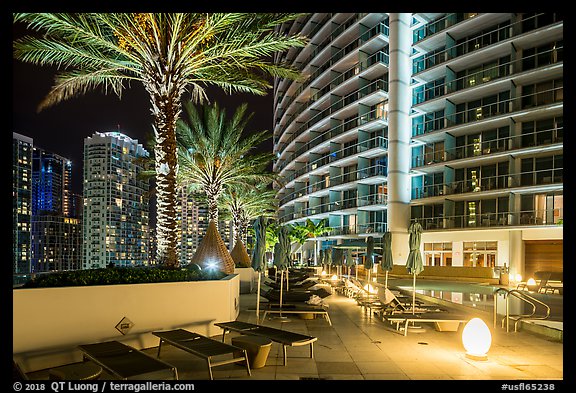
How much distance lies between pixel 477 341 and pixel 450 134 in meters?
31.8

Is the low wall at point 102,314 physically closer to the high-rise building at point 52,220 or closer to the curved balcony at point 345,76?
the curved balcony at point 345,76

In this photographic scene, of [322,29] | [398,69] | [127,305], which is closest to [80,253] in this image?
[322,29]

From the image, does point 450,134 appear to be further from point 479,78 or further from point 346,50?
point 346,50

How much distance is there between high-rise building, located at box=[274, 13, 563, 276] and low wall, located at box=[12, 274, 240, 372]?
27213 millimetres

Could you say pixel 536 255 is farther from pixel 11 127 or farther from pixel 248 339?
pixel 11 127

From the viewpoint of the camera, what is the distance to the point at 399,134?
126 ft

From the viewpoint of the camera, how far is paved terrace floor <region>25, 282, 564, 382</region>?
6172 mm

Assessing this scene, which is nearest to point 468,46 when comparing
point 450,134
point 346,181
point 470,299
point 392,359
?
point 450,134

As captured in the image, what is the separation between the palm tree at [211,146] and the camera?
2263cm

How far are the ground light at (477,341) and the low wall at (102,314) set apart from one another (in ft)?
15.5

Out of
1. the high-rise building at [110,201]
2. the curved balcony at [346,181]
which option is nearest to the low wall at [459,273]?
the curved balcony at [346,181]

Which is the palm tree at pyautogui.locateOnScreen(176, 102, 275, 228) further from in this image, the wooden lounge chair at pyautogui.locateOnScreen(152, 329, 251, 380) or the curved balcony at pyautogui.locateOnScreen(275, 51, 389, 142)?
the curved balcony at pyautogui.locateOnScreen(275, 51, 389, 142)
